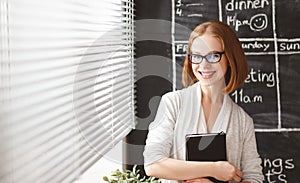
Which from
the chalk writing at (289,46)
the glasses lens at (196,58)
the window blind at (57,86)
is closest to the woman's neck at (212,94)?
the glasses lens at (196,58)

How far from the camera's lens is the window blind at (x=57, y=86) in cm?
132

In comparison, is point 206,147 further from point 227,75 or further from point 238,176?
point 227,75

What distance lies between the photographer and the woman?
2.15m

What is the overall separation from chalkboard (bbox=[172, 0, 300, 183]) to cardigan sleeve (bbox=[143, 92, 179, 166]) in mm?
682

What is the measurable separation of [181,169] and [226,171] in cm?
18

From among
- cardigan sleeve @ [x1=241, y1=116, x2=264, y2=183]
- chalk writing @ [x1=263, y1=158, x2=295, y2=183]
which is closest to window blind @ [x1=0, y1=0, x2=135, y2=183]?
cardigan sleeve @ [x1=241, y1=116, x2=264, y2=183]

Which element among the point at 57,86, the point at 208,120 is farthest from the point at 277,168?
the point at 57,86

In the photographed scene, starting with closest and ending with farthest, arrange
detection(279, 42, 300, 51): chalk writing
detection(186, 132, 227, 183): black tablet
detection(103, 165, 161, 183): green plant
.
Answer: detection(186, 132, 227, 183): black tablet → detection(103, 165, 161, 183): green plant → detection(279, 42, 300, 51): chalk writing

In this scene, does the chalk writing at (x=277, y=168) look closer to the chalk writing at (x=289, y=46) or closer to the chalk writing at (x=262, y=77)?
the chalk writing at (x=262, y=77)

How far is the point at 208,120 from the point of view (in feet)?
7.20

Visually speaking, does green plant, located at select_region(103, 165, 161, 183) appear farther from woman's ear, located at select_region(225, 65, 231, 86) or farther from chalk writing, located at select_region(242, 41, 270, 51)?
chalk writing, located at select_region(242, 41, 270, 51)

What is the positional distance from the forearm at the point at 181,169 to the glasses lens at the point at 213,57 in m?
0.42

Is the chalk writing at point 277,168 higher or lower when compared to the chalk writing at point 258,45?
lower

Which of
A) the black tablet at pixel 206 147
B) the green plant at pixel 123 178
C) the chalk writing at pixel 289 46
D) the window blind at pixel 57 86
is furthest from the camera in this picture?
the chalk writing at pixel 289 46
